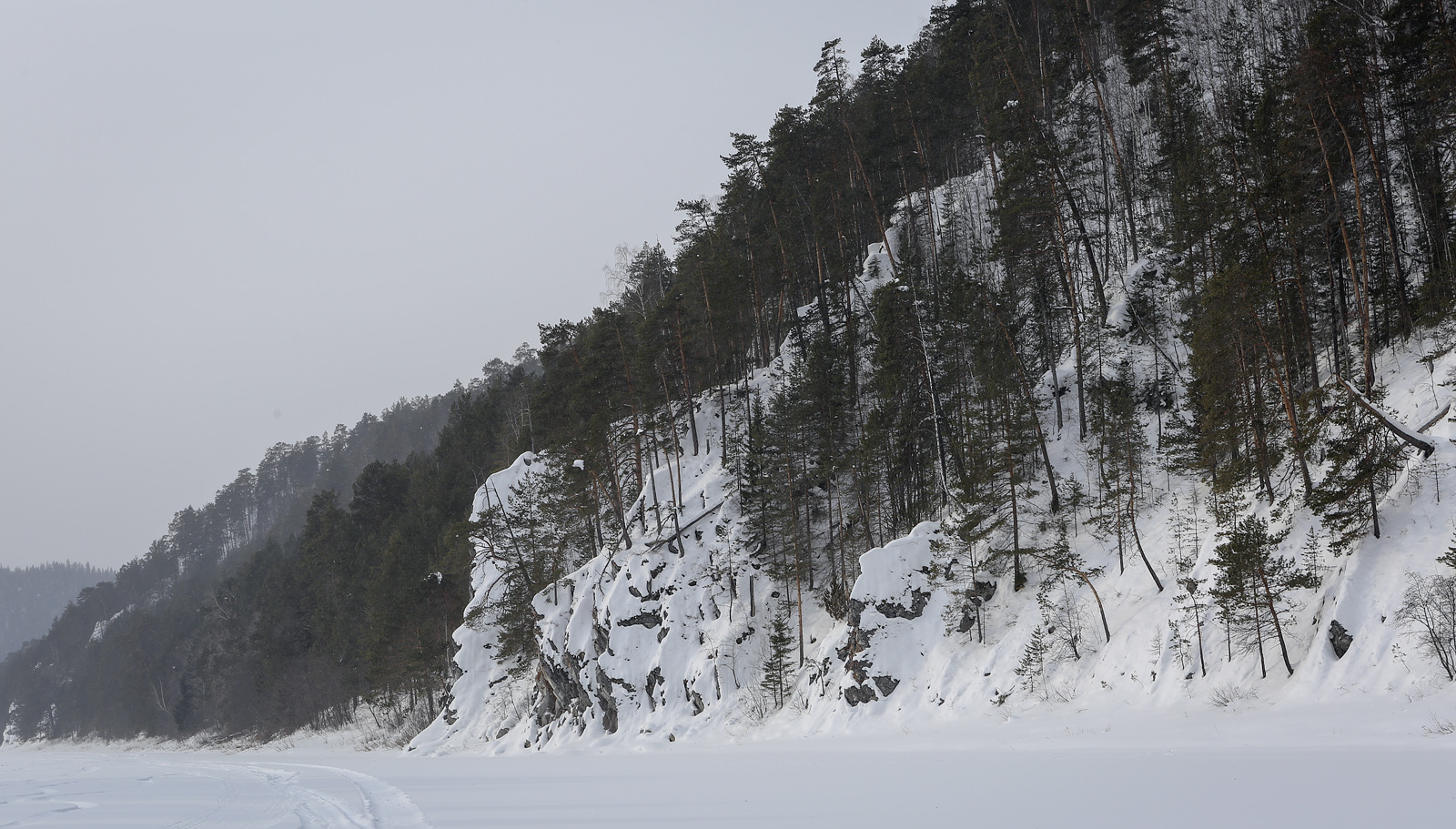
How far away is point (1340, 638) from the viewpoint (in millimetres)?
15570

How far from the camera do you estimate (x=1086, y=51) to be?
4094cm

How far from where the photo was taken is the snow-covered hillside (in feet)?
53.5

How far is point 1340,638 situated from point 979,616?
430 inches

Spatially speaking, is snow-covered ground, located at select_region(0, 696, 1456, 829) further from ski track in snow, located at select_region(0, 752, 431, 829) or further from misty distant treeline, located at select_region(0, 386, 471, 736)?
misty distant treeline, located at select_region(0, 386, 471, 736)

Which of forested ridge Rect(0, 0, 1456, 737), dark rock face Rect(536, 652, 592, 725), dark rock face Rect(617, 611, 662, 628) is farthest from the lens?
dark rock face Rect(536, 652, 592, 725)

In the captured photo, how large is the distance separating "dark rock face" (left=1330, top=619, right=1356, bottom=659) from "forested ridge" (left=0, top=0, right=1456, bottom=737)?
3.66ft

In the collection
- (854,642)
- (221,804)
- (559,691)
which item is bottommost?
(559,691)

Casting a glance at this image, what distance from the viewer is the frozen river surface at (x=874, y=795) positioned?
7848 mm

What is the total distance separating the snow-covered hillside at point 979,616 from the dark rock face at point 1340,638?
0.08 metres

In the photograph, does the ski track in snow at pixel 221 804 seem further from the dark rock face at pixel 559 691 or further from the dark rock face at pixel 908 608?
the dark rock face at pixel 908 608

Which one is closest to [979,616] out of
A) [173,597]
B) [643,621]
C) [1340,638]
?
[1340,638]

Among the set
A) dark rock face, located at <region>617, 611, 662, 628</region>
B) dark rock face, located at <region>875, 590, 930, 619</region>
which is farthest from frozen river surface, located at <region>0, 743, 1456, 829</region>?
dark rock face, located at <region>617, 611, 662, 628</region>

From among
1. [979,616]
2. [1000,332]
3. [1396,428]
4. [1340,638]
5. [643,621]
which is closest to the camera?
[1340,638]

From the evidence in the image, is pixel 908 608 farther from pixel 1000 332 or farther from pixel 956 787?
pixel 956 787
